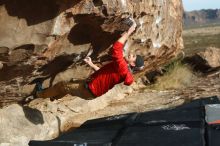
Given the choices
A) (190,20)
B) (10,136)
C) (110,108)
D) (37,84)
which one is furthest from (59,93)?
(190,20)

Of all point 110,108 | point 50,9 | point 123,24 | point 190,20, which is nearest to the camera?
point 50,9

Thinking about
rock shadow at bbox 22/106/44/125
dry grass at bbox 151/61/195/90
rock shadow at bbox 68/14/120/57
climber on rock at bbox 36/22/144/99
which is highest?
rock shadow at bbox 68/14/120/57

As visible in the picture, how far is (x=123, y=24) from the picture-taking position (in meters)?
7.68

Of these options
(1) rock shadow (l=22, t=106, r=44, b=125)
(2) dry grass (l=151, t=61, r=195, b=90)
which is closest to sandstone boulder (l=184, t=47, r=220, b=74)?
(2) dry grass (l=151, t=61, r=195, b=90)

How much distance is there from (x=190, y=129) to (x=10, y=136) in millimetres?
3868

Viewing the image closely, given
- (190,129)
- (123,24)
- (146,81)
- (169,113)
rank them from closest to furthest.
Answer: (190,129), (169,113), (123,24), (146,81)

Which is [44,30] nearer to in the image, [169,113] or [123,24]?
[123,24]

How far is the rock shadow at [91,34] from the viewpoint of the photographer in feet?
23.4

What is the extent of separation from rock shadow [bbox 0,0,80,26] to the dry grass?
9.08m

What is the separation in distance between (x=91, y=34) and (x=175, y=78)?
9.03 meters

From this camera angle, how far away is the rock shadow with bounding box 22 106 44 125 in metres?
8.91

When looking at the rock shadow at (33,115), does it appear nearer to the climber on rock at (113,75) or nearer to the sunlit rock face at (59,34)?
the sunlit rock face at (59,34)

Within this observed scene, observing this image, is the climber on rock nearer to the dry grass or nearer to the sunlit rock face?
the sunlit rock face

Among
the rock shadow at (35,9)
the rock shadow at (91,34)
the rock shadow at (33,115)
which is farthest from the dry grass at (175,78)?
the rock shadow at (35,9)
